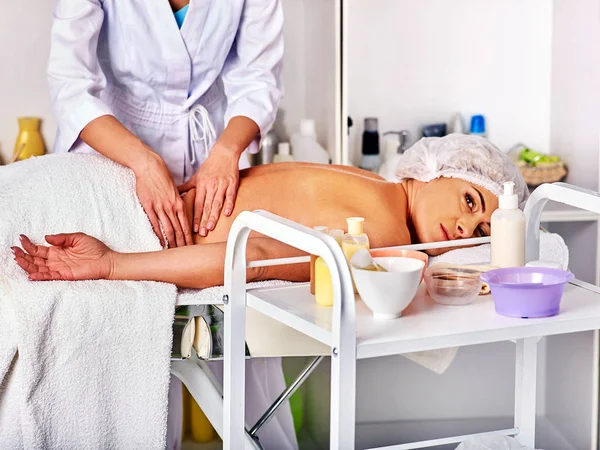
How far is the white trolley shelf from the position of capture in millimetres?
1174

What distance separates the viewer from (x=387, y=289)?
50.0 inches

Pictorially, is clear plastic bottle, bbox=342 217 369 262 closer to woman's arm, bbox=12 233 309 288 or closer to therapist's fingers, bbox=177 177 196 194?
woman's arm, bbox=12 233 309 288

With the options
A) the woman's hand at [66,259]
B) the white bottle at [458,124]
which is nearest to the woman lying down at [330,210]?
the woman's hand at [66,259]

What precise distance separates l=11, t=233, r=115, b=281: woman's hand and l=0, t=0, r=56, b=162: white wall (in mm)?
1301

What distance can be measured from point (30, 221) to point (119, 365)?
373 millimetres

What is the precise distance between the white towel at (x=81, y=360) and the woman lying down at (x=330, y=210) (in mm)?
58

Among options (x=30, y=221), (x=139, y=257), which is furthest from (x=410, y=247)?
(x=30, y=221)

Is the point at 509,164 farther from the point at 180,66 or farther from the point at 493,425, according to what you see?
the point at 493,425

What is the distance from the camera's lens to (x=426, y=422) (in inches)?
111

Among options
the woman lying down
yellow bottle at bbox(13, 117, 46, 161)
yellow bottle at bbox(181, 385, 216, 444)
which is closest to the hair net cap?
the woman lying down

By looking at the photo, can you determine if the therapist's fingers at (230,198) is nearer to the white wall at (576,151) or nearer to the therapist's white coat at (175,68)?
the therapist's white coat at (175,68)

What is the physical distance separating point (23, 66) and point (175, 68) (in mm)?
954

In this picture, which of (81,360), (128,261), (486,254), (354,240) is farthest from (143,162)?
(486,254)

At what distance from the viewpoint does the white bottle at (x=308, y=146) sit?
280cm
